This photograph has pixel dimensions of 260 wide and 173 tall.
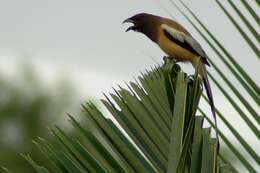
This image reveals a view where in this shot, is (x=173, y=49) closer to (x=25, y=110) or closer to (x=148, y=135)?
(x=148, y=135)

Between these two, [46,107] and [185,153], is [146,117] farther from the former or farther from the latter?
[46,107]

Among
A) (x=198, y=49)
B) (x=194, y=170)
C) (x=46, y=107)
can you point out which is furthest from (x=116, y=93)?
(x=46, y=107)

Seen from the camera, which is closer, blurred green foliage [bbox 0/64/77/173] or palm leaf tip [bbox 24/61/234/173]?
palm leaf tip [bbox 24/61/234/173]

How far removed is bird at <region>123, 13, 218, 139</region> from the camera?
5477mm

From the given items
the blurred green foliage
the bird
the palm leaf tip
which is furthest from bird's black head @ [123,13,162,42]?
the blurred green foliage

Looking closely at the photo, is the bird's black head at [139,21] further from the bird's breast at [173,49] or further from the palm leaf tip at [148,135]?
the palm leaf tip at [148,135]

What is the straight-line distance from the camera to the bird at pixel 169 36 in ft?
18.0

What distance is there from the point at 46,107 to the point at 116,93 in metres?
23.5

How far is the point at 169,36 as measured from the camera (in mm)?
5914

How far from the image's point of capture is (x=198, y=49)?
5.38 meters

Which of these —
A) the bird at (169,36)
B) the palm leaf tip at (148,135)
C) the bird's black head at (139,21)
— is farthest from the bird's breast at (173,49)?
the palm leaf tip at (148,135)

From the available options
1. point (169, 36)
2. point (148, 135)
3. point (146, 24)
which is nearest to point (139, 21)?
point (146, 24)

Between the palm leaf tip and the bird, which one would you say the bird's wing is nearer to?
the bird

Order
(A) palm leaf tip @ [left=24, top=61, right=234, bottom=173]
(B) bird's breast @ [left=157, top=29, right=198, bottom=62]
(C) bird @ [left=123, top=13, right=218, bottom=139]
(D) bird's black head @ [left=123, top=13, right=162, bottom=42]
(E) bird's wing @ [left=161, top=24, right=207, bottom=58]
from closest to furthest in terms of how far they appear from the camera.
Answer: (A) palm leaf tip @ [left=24, top=61, right=234, bottom=173]
(E) bird's wing @ [left=161, top=24, right=207, bottom=58]
(C) bird @ [left=123, top=13, right=218, bottom=139]
(B) bird's breast @ [left=157, top=29, right=198, bottom=62]
(D) bird's black head @ [left=123, top=13, right=162, bottom=42]
